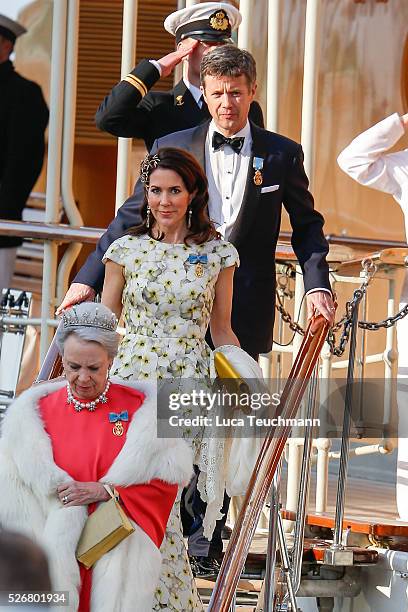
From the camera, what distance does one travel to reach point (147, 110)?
5.38 m

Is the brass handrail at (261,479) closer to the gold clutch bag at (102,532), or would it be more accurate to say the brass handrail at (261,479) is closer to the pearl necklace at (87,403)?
the gold clutch bag at (102,532)

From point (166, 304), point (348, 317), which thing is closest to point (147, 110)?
point (348, 317)

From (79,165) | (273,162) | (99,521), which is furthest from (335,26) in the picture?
(99,521)

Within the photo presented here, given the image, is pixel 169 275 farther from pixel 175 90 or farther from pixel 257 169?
pixel 175 90

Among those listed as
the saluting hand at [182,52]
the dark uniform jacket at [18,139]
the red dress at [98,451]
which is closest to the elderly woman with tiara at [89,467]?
the red dress at [98,451]

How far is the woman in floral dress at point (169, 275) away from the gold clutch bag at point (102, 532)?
0.65 metres

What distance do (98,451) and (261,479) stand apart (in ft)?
1.75

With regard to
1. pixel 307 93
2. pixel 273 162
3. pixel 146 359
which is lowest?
pixel 146 359

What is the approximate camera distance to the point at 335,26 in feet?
27.6

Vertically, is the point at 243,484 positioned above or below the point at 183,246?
below

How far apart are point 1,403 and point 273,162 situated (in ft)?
6.40

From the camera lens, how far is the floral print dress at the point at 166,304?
14.6 feet

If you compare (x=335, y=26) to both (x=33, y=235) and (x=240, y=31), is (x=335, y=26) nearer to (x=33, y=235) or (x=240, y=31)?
(x=240, y=31)
